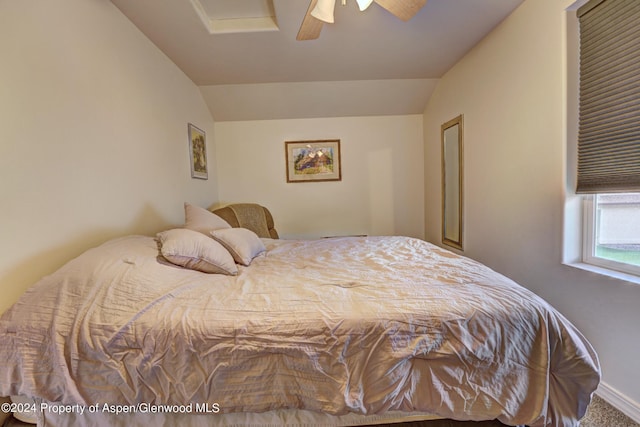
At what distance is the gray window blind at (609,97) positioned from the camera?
1251 millimetres

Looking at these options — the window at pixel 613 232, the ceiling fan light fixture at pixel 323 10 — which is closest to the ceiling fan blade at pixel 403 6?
the ceiling fan light fixture at pixel 323 10

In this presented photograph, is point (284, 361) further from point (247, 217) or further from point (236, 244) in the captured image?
point (247, 217)

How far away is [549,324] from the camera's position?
0.97m

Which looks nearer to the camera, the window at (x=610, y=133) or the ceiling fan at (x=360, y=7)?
the window at (x=610, y=133)

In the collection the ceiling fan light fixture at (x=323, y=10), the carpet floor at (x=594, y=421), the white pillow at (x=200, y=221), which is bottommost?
the carpet floor at (x=594, y=421)

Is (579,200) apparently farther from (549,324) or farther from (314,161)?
(314,161)

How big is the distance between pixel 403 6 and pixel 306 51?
1.08 m

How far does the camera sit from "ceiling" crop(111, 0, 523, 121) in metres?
1.86

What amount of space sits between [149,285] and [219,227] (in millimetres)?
794

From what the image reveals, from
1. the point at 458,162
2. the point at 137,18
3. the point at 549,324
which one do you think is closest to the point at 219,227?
the point at 137,18

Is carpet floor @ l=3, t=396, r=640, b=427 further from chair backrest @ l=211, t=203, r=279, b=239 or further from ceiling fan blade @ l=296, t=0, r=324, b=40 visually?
ceiling fan blade @ l=296, t=0, r=324, b=40

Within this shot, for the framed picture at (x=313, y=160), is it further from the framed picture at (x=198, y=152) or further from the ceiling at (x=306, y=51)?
the framed picture at (x=198, y=152)

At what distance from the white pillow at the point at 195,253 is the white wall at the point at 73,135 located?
48 centimetres

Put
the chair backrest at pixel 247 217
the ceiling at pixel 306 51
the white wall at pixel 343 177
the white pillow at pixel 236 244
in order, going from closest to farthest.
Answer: the white pillow at pixel 236 244 → the ceiling at pixel 306 51 → the chair backrest at pixel 247 217 → the white wall at pixel 343 177
